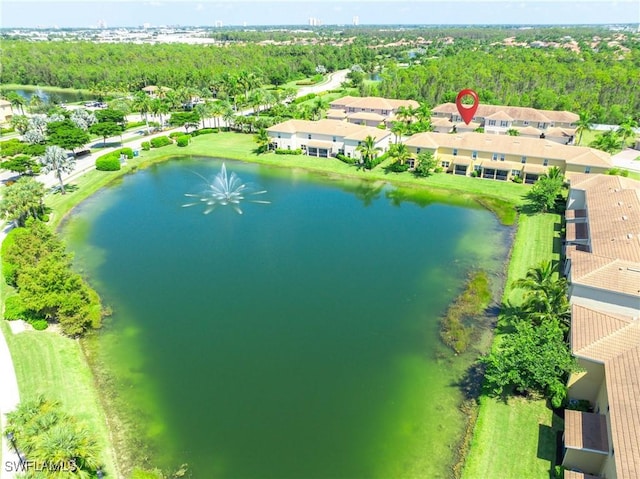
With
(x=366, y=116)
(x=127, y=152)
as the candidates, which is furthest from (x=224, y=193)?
(x=366, y=116)

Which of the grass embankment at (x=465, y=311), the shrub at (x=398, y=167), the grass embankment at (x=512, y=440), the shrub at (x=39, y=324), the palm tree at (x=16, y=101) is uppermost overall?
the palm tree at (x=16, y=101)

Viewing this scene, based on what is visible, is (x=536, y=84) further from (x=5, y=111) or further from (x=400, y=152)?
(x=5, y=111)

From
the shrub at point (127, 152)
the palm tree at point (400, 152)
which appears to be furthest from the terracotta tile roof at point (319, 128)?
the shrub at point (127, 152)

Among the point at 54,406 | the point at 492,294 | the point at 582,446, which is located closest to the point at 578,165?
the point at 492,294

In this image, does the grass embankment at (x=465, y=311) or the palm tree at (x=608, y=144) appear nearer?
the grass embankment at (x=465, y=311)

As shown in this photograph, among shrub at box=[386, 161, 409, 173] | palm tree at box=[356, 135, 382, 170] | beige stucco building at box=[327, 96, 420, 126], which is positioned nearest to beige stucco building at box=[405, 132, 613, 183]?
shrub at box=[386, 161, 409, 173]

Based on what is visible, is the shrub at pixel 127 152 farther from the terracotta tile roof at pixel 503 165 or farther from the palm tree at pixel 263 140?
the terracotta tile roof at pixel 503 165

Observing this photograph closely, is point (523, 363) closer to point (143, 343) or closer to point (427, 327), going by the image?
point (427, 327)
